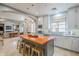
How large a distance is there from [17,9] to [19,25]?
0.37m

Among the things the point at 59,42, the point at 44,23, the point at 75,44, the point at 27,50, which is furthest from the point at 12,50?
the point at 75,44

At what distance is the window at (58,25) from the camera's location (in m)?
1.87

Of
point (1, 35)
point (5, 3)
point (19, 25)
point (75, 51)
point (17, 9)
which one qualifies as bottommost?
point (75, 51)

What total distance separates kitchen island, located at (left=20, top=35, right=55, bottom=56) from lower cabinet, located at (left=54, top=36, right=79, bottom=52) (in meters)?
0.12

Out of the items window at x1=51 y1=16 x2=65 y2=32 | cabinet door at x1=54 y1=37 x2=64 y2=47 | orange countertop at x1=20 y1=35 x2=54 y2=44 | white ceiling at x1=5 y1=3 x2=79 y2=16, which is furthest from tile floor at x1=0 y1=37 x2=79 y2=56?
white ceiling at x1=5 y1=3 x2=79 y2=16

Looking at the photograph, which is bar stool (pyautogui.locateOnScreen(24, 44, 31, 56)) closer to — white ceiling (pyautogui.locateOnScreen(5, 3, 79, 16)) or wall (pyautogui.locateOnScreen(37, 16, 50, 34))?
wall (pyautogui.locateOnScreen(37, 16, 50, 34))

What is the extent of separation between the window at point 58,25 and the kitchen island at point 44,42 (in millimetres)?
225

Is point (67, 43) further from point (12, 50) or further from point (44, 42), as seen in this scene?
point (12, 50)

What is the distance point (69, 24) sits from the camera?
6.18 feet

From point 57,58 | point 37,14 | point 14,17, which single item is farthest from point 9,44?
point 57,58

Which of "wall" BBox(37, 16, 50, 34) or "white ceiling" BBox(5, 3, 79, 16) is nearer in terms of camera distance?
"white ceiling" BBox(5, 3, 79, 16)

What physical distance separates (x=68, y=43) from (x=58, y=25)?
0.47 metres

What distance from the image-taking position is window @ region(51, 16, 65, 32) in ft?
6.15

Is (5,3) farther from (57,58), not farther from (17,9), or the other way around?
(57,58)
